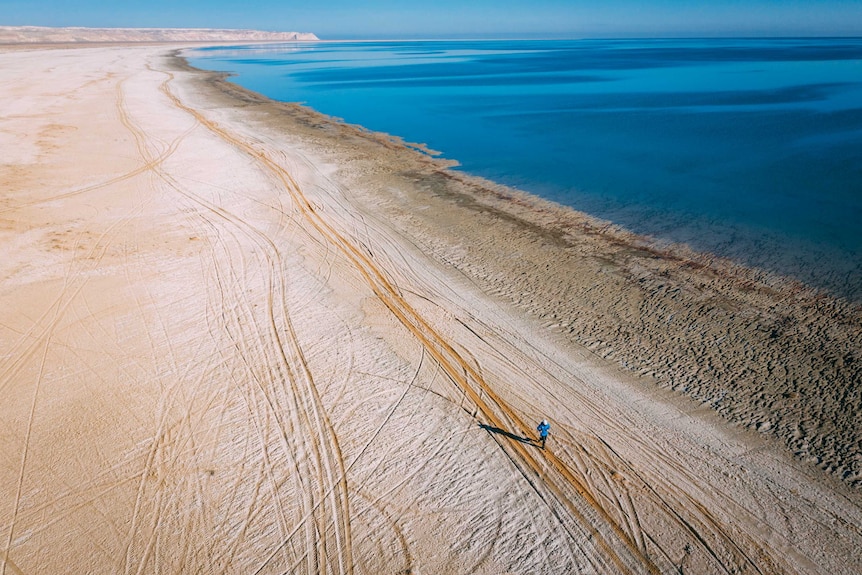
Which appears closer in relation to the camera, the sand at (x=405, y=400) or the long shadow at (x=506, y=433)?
the sand at (x=405, y=400)

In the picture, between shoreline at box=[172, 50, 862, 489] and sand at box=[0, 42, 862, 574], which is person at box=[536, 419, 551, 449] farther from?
shoreline at box=[172, 50, 862, 489]

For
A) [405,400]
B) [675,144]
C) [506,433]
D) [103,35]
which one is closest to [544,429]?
[506,433]

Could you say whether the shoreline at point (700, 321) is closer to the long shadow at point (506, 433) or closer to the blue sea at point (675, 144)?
the blue sea at point (675, 144)

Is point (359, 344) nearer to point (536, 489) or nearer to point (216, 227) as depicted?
point (536, 489)

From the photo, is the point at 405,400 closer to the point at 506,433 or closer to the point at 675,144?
the point at 506,433

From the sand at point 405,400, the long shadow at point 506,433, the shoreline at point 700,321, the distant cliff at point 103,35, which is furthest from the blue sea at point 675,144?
the distant cliff at point 103,35

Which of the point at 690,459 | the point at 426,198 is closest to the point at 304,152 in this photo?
the point at 426,198
